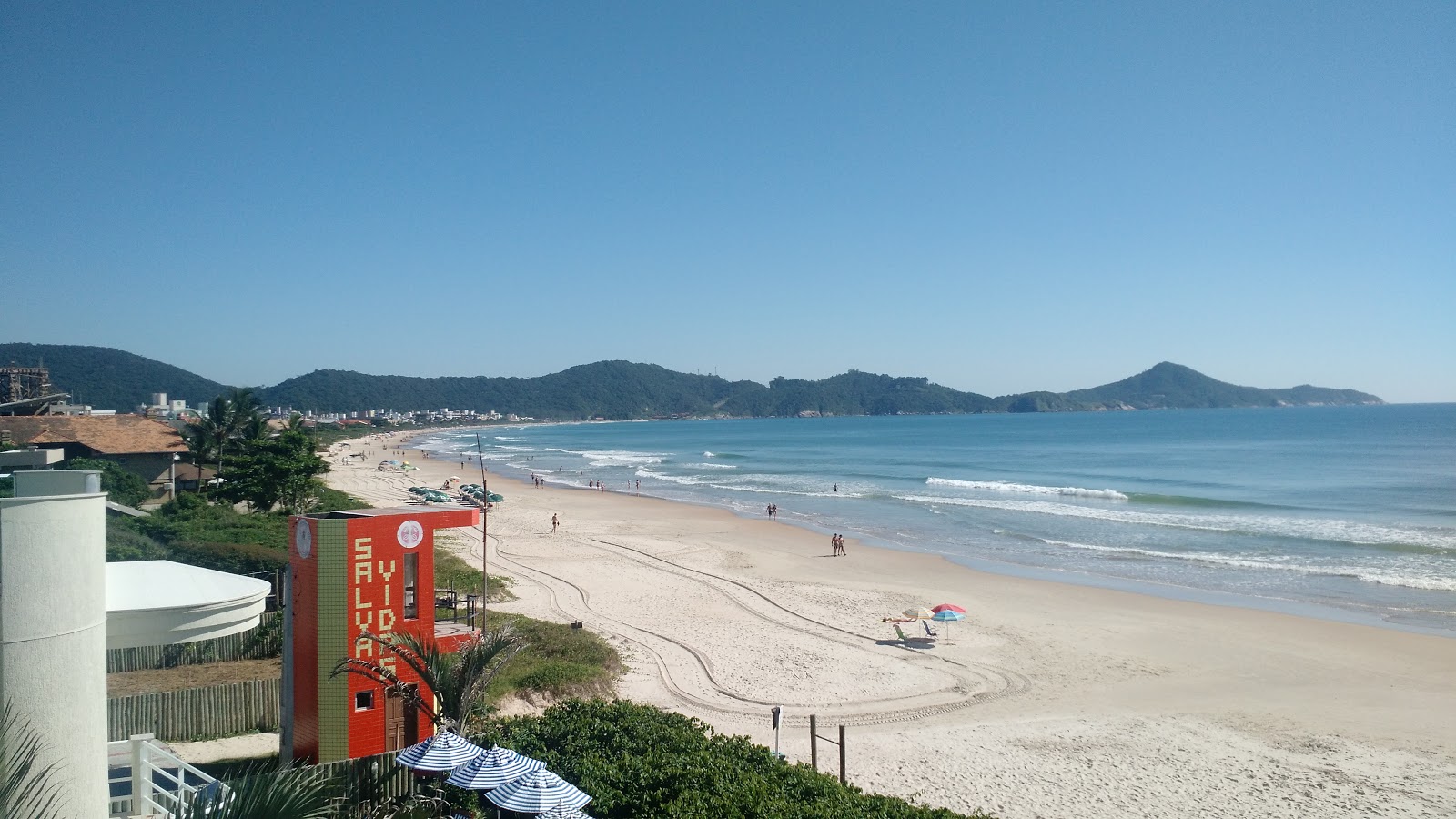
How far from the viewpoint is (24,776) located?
11.0 feet

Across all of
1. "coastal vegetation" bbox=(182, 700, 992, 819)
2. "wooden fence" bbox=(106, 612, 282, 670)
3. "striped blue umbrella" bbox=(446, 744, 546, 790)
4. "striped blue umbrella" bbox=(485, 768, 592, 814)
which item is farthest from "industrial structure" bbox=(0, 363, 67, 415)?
"striped blue umbrella" bbox=(485, 768, 592, 814)

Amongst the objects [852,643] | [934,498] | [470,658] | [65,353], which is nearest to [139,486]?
[852,643]

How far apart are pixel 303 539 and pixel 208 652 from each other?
6702mm

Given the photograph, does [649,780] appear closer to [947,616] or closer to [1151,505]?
[947,616]

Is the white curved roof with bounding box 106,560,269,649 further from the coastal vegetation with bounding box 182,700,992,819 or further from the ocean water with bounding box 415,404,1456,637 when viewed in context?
the ocean water with bounding box 415,404,1456,637

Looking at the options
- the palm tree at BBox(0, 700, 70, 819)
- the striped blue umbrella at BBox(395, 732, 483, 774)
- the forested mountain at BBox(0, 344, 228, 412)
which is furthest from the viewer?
the forested mountain at BBox(0, 344, 228, 412)

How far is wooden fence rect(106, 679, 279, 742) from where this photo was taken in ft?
37.4

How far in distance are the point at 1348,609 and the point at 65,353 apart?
217335mm

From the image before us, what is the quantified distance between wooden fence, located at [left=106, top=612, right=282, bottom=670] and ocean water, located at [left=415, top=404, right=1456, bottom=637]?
22184 mm

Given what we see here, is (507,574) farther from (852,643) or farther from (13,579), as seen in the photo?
(13,579)

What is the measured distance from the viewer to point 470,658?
29.8 feet

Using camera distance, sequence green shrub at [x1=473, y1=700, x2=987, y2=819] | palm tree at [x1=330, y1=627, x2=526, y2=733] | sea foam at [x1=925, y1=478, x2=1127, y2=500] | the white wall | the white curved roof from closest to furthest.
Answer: the white wall < the white curved roof < green shrub at [x1=473, y1=700, x2=987, y2=819] < palm tree at [x1=330, y1=627, x2=526, y2=733] < sea foam at [x1=925, y1=478, x2=1127, y2=500]

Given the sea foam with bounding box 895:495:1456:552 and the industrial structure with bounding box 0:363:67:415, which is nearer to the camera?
the sea foam with bounding box 895:495:1456:552

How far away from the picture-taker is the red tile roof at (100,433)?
33.9m
